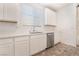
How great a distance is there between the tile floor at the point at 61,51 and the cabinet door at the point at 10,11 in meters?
0.81

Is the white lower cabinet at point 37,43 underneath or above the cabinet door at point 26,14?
underneath

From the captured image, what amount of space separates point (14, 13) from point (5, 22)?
0.25 metres

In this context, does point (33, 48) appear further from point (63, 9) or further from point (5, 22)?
point (63, 9)

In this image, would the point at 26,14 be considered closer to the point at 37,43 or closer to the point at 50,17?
the point at 50,17

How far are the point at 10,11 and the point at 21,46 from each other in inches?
25.4

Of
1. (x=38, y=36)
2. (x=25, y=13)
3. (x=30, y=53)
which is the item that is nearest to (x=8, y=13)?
(x=25, y=13)

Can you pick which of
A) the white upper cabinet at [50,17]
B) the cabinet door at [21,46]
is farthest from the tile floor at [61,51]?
the white upper cabinet at [50,17]

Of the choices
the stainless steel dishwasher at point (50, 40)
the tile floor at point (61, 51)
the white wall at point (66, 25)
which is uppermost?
the white wall at point (66, 25)

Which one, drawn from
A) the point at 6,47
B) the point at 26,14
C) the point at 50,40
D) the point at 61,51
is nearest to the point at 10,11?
the point at 26,14

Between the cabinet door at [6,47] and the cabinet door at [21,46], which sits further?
the cabinet door at [21,46]

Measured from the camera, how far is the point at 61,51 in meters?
1.84

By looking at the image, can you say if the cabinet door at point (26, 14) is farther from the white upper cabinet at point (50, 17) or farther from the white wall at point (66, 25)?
the white wall at point (66, 25)

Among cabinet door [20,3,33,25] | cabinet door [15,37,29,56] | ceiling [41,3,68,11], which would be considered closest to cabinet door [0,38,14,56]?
cabinet door [15,37,29,56]

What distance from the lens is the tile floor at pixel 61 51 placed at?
1802mm
